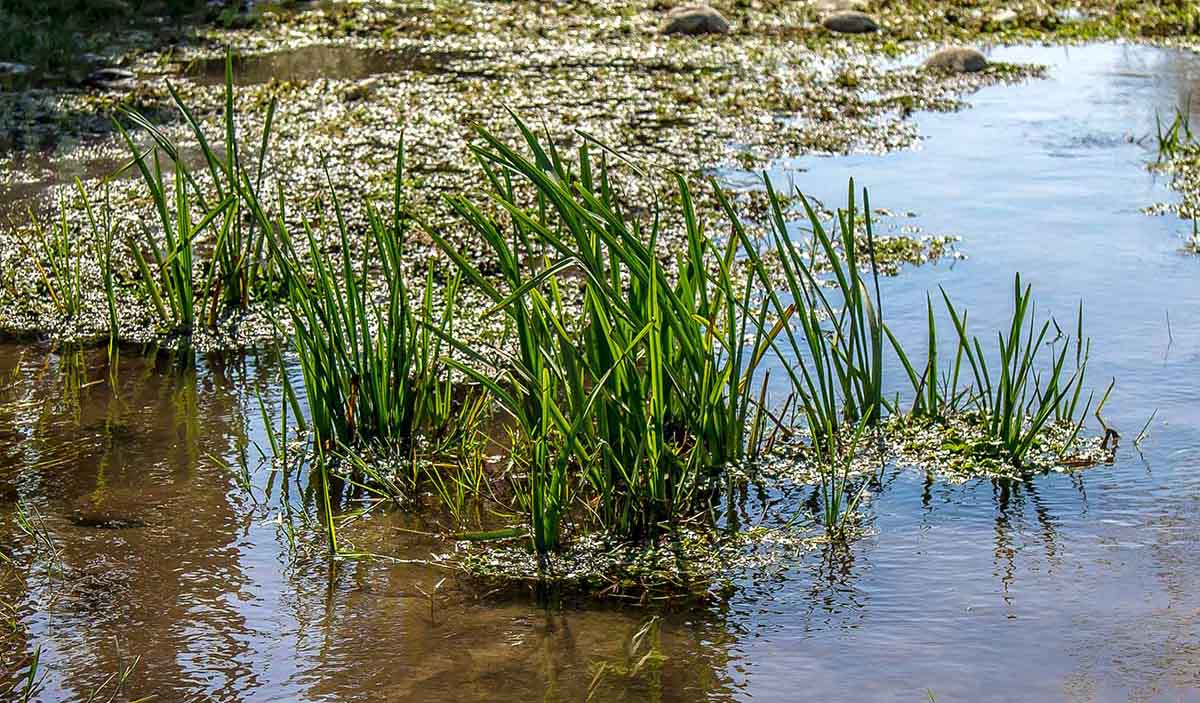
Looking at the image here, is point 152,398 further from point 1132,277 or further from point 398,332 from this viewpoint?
point 1132,277

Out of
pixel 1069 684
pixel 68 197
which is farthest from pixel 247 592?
pixel 68 197

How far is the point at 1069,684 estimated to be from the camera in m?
2.54

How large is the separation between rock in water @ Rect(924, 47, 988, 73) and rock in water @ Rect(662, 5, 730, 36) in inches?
75.8

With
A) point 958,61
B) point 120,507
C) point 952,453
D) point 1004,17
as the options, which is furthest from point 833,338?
point 1004,17

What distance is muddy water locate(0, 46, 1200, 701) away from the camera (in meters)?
2.57

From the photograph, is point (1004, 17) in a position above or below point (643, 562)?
above

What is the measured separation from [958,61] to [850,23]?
1.64 m

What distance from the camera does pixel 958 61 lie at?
8836mm

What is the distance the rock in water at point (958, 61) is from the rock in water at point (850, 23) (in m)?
1.42

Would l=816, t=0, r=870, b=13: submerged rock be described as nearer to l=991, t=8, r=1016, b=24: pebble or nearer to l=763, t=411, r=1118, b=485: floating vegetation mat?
l=991, t=8, r=1016, b=24: pebble

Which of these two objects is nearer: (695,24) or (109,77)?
(109,77)

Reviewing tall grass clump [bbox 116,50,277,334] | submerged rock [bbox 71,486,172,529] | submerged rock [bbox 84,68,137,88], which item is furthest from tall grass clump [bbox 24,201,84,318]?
submerged rock [bbox 84,68,137,88]

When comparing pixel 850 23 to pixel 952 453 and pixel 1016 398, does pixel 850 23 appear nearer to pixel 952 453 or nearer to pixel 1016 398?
pixel 1016 398

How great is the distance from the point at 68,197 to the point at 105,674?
4057 mm
